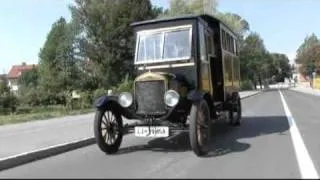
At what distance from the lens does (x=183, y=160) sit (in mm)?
11898

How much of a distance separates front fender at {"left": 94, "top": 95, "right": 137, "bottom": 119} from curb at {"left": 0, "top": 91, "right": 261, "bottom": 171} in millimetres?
1466

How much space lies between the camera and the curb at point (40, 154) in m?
12.1

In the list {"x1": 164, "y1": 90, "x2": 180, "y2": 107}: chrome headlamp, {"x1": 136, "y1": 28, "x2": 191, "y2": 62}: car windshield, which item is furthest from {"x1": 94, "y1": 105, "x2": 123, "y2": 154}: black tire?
{"x1": 136, "y1": 28, "x2": 191, "y2": 62}: car windshield

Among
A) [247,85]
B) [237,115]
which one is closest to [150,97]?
[237,115]

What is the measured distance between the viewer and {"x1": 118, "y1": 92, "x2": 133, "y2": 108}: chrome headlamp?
13.9 metres

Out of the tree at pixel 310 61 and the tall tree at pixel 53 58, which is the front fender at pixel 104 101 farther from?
the tree at pixel 310 61

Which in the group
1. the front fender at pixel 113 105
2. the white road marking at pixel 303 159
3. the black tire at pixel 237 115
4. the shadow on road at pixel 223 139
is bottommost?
the white road marking at pixel 303 159

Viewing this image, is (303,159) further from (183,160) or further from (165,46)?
(165,46)

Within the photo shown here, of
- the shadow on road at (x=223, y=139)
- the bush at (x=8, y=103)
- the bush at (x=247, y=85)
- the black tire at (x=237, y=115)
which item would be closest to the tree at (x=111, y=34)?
the bush at (x=8, y=103)

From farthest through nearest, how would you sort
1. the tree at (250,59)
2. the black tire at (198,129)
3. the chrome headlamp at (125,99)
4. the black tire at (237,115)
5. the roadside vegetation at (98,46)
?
the tree at (250,59)
the roadside vegetation at (98,46)
the black tire at (237,115)
the chrome headlamp at (125,99)
the black tire at (198,129)

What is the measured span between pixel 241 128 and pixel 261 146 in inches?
209

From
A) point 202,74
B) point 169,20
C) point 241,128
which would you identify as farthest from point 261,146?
point 241,128

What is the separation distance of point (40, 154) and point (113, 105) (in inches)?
81.7

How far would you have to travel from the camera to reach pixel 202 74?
14.9m
